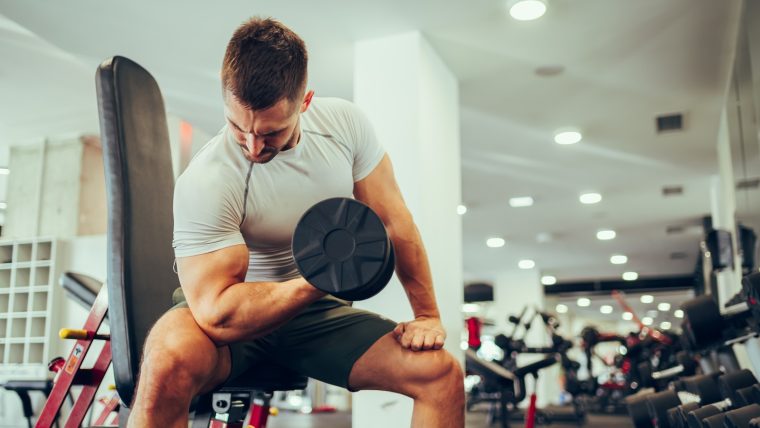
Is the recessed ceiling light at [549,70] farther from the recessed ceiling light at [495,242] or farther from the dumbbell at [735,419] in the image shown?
the recessed ceiling light at [495,242]

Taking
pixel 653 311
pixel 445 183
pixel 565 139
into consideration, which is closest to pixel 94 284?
pixel 445 183

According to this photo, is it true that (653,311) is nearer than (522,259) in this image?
No

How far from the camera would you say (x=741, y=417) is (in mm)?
1473

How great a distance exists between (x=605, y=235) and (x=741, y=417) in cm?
732

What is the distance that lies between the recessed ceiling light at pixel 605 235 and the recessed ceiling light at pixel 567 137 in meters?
3.52

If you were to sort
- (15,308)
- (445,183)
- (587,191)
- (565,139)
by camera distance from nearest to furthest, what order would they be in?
(15,308) → (445,183) → (565,139) → (587,191)

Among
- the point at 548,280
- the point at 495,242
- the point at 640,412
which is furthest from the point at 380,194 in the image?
the point at 548,280

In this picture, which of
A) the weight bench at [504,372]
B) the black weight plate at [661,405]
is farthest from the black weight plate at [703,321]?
the weight bench at [504,372]

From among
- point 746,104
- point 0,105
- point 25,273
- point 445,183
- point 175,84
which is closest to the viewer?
point 25,273

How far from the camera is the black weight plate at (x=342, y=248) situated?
0.97 m

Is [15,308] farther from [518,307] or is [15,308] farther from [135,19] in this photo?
[518,307]

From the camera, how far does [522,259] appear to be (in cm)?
1021

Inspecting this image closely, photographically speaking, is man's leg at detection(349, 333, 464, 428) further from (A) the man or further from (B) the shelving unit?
(B) the shelving unit

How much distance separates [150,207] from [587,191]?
5723 mm
